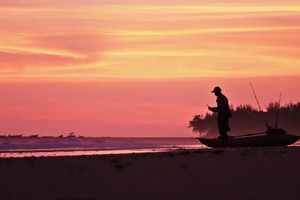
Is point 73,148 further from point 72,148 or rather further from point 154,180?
point 154,180

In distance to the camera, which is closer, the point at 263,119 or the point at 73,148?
the point at 73,148

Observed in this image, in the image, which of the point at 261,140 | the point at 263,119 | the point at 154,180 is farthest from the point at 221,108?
the point at 263,119

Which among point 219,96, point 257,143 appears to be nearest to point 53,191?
point 219,96

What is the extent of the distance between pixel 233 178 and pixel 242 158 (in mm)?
3947

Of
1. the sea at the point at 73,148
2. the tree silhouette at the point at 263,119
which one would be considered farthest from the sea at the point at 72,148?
the tree silhouette at the point at 263,119

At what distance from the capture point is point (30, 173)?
39.9 ft

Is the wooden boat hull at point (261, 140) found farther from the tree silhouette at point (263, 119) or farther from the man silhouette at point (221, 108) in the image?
the tree silhouette at point (263, 119)

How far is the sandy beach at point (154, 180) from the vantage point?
974 cm

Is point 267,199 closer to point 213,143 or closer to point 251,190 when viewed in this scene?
point 251,190

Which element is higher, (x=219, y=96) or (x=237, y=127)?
(x=237, y=127)

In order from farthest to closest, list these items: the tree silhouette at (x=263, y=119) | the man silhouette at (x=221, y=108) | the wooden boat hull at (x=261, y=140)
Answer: the tree silhouette at (x=263, y=119), the wooden boat hull at (x=261, y=140), the man silhouette at (x=221, y=108)

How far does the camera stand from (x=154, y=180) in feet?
36.8

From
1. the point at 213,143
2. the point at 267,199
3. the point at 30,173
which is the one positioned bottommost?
the point at 267,199

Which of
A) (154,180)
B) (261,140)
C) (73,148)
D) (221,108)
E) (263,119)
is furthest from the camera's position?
(263,119)
